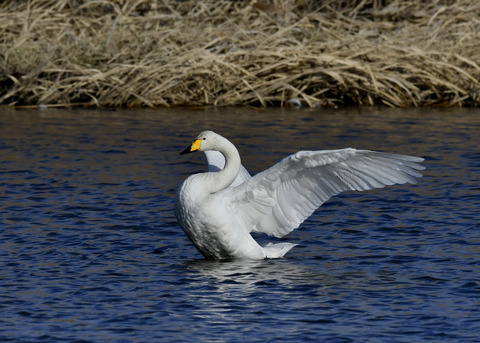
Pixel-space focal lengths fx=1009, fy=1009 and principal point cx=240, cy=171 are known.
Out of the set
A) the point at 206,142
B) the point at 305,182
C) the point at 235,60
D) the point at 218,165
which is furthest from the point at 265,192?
the point at 235,60

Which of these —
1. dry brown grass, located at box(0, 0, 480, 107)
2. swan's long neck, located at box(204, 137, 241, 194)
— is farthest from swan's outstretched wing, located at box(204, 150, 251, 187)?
dry brown grass, located at box(0, 0, 480, 107)

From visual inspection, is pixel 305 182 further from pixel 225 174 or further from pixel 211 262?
pixel 211 262

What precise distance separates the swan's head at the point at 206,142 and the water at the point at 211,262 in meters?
0.84

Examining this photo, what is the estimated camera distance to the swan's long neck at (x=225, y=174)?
7.22 metres

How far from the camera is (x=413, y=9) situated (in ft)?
56.6

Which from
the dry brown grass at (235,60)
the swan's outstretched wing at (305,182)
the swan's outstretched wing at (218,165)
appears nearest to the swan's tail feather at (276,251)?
the swan's outstretched wing at (305,182)

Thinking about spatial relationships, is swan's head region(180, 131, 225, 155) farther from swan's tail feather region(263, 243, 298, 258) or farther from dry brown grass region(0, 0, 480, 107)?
dry brown grass region(0, 0, 480, 107)

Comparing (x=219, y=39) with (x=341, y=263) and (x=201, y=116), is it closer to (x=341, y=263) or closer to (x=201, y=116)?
(x=201, y=116)

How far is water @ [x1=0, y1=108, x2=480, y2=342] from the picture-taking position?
582cm

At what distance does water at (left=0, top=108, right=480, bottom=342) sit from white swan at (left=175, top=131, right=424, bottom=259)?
0.69 ft

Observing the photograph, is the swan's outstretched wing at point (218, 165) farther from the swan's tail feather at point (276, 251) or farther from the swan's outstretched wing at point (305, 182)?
the swan's tail feather at point (276, 251)

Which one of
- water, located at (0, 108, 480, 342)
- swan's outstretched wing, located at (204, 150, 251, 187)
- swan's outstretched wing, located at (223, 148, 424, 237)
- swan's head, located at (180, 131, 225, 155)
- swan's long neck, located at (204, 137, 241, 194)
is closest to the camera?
water, located at (0, 108, 480, 342)

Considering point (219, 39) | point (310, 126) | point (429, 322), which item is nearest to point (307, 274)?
point (429, 322)

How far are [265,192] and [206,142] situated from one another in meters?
0.58
